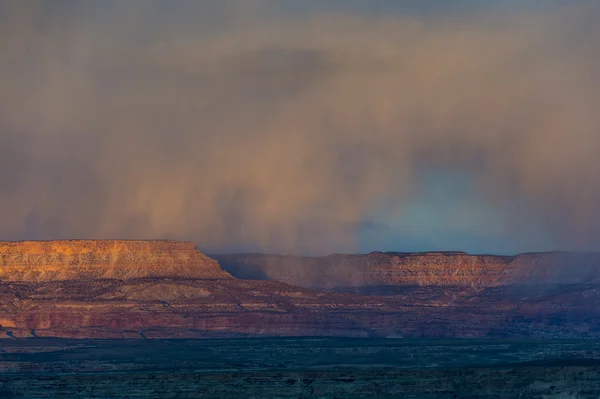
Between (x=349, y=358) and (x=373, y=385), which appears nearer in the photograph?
(x=373, y=385)

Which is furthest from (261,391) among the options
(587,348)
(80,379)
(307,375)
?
(587,348)

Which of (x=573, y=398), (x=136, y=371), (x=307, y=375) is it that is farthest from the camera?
(x=136, y=371)

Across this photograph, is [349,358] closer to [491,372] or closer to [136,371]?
[136,371]

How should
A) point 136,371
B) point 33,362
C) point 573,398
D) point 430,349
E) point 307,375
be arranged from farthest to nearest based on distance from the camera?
point 430,349 → point 33,362 → point 136,371 → point 307,375 → point 573,398

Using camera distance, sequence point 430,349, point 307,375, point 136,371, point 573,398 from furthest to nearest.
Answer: point 430,349 < point 136,371 < point 307,375 < point 573,398

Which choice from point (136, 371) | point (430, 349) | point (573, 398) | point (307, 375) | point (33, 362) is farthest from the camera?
point (430, 349)

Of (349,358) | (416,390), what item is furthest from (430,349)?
(416,390)

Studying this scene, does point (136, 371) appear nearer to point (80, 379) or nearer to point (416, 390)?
point (80, 379)

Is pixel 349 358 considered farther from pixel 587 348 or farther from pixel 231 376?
pixel 231 376

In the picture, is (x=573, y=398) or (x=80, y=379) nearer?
(x=573, y=398)
